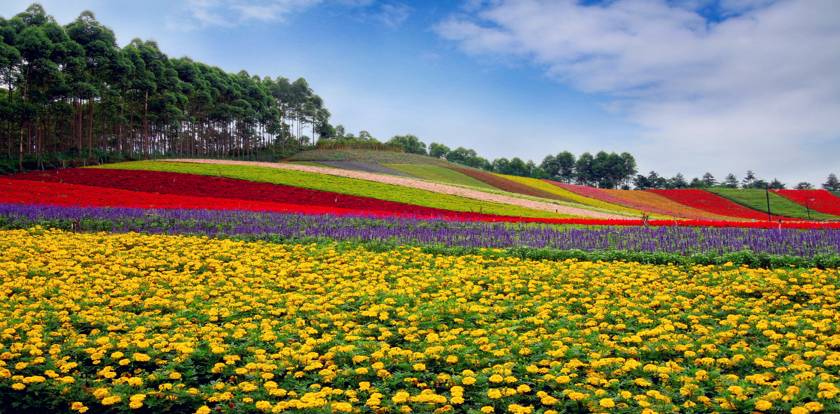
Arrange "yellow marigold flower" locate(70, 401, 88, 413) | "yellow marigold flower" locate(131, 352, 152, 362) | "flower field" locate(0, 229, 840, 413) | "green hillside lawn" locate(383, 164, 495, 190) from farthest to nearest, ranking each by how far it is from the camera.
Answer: "green hillside lawn" locate(383, 164, 495, 190)
"yellow marigold flower" locate(131, 352, 152, 362)
"flower field" locate(0, 229, 840, 413)
"yellow marigold flower" locate(70, 401, 88, 413)

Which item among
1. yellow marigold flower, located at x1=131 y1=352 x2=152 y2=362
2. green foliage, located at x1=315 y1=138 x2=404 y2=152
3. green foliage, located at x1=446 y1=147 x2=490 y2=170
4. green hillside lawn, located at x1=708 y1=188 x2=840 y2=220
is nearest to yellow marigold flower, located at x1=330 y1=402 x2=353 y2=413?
yellow marigold flower, located at x1=131 y1=352 x2=152 y2=362

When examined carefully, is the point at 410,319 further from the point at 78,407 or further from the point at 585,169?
the point at 585,169

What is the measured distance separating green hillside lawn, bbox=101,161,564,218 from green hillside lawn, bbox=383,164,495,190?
18.9m

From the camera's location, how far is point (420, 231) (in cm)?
2089

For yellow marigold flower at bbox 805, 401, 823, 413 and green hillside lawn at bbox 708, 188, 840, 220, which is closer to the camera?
yellow marigold flower at bbox 805, 401, 823, 413

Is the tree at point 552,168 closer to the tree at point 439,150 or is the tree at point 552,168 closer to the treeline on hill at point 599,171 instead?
the treeline on hill at point 599,171

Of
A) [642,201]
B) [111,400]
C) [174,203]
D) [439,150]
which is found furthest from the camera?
[439,150]

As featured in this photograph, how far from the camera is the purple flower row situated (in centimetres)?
1794

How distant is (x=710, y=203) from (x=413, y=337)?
6934cm

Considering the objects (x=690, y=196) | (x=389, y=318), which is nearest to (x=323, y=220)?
(x=389, y=318)

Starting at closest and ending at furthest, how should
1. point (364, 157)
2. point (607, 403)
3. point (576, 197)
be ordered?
point (607, 403) → point (576, 197) → point (364, 157)

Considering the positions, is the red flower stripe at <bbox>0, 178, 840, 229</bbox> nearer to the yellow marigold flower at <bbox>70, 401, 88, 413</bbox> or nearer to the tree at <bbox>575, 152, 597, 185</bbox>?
the yellow marigold flower at <bbox>70, 401, 88, 413</bbox>

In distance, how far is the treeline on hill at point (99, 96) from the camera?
189 feet

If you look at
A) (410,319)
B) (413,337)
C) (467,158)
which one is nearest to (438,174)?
(410,319)
